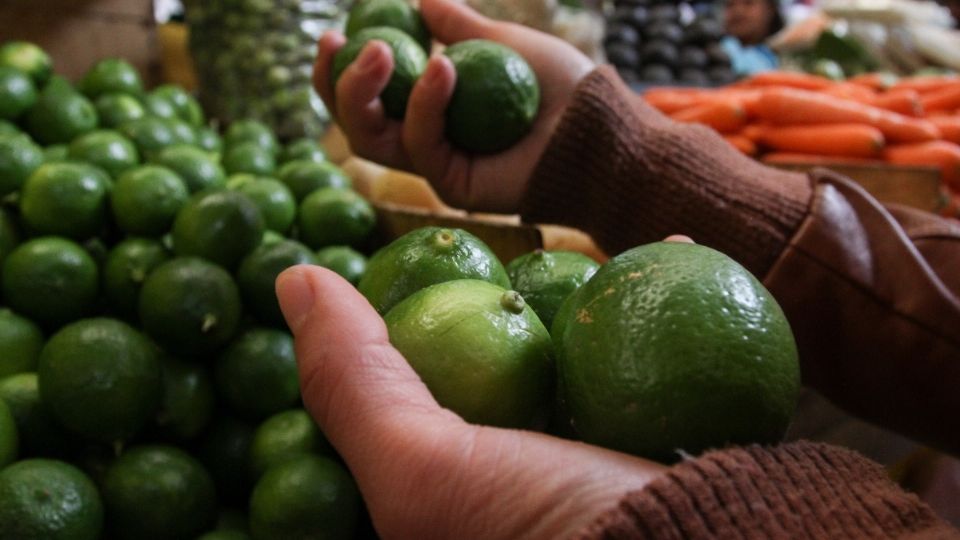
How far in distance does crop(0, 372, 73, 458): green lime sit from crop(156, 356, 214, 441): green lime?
0.57 feet

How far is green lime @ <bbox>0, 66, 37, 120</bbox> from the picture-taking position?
84.7 inches

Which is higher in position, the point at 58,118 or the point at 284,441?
the point at 58,118

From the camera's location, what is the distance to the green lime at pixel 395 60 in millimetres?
1640

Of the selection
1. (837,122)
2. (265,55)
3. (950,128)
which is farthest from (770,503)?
(950,128)

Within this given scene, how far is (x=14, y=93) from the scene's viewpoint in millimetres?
2172

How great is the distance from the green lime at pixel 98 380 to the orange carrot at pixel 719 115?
2583 mm

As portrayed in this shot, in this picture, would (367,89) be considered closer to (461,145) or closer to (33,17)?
(461,145)

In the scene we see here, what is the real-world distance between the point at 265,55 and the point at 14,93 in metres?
0.97

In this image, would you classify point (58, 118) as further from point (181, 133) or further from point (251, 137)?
point (251, 137)

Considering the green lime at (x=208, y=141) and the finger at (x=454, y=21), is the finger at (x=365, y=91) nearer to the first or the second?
the finger at (x=454, y=21)

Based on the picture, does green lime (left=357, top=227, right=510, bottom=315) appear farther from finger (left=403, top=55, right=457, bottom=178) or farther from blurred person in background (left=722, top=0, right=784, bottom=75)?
blurred person in background (left=722, top=0, right=784, bottom=75)

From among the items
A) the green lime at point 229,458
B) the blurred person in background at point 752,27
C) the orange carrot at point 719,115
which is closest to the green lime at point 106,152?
the green lime at point 229,458

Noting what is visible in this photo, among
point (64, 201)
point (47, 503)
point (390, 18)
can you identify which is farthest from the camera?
point (390, 18)

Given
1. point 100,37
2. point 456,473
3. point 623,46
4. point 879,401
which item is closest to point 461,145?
point 879,401
